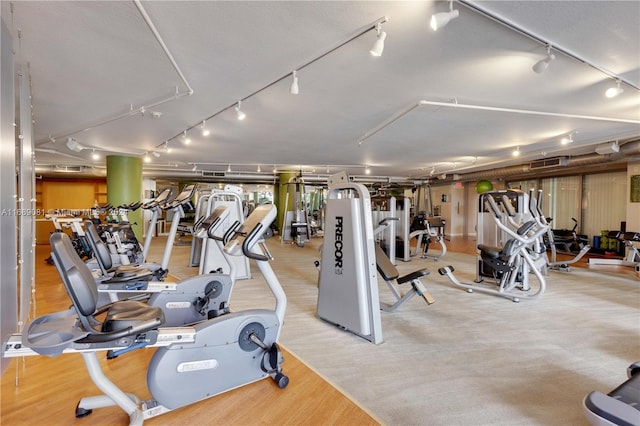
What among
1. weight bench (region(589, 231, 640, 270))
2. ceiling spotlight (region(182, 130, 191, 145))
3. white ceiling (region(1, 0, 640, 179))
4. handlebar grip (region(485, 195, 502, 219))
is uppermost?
white ceiling (region(1, 0, 640, 179))

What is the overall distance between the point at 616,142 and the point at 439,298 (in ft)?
17.3

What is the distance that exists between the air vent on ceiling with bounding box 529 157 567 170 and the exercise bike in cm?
838

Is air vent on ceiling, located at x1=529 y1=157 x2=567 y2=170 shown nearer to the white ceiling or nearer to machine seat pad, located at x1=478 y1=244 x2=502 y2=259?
the white ceiling

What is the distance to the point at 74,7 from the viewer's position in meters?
2.23

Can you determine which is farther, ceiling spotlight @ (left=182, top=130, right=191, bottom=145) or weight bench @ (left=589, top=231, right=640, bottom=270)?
ceiling spotlight @ (left=182, top=130, right=191, bottom=145)

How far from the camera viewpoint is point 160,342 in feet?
5.66

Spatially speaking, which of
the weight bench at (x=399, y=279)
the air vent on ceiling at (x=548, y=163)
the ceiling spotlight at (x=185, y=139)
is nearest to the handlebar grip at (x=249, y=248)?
the weight bench at (x=399, y=279)

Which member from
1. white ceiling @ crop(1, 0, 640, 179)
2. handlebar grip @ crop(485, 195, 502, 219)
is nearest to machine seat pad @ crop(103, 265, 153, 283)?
white ceiling @ crop(1, 0, 640, 179)

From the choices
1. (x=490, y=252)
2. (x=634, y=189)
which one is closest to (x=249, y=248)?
(x=490, y=252)

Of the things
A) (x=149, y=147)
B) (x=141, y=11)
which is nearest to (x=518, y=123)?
(x=141, y=11)

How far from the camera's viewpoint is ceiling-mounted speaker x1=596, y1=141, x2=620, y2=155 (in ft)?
20.1

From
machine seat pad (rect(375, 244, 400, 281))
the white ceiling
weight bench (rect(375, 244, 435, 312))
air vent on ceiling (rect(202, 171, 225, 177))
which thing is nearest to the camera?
the white ceiling

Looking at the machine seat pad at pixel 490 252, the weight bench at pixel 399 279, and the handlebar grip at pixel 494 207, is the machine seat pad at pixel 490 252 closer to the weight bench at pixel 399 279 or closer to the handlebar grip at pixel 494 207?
the handlebar grip at pixel 494 207

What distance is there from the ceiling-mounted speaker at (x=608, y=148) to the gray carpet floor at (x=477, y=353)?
127 inches
